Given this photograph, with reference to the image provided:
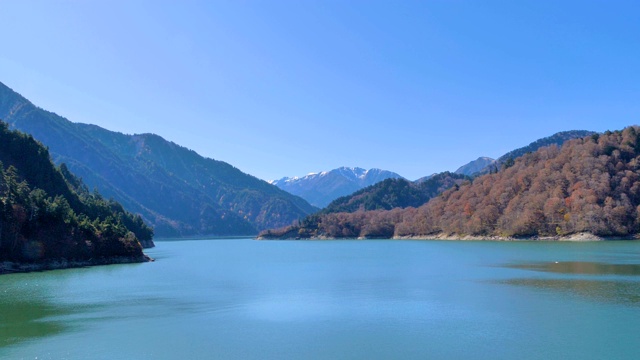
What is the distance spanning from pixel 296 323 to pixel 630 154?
416ft

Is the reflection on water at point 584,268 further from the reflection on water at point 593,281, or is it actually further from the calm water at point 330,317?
the calm water at point 330,317

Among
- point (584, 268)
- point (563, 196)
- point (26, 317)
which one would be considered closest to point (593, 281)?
point (584, 268)

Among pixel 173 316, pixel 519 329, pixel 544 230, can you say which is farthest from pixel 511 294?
pixel 544 230

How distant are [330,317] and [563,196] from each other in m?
118

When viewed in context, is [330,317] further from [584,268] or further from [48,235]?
[48,235]

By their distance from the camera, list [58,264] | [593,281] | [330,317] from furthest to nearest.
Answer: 1. [58,264]
2. [593,281]
3. [330,317]

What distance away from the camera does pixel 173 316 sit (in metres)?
29.8

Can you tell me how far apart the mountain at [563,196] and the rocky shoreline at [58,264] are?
309 feet

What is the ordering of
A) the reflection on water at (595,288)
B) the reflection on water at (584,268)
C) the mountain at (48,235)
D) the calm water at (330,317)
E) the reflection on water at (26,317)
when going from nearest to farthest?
the calm water at (330,317) → the reflection on water at (26,317) → the reflection on water at (595,288) → the reflection on water at (584,268) → the mountain at (48,235)

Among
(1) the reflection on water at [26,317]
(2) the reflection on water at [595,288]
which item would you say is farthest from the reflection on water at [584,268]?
(1) the reflection on water at [26,317]

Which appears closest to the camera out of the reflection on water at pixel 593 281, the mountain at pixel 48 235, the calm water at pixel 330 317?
the calm water at pixel 330 317

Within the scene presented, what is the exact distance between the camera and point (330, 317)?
29.0 m

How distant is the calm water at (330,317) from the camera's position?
21.8 meters

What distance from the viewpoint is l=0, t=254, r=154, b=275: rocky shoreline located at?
54562 mm
